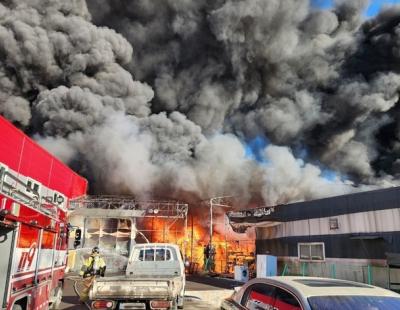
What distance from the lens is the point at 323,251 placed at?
1595 cm

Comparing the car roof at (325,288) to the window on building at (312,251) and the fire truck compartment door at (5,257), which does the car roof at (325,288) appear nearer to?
the fire truck compartment door at (5,257)

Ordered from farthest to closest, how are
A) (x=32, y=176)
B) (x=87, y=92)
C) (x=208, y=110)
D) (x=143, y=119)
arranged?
1. (x=208, y=110)
2. (x=143, y=119)
3. (x=87, y=92)
4. (x=32, y=176)

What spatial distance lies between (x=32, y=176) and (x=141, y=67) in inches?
1293

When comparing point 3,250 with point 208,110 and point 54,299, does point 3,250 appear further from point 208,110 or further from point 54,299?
point 208,110

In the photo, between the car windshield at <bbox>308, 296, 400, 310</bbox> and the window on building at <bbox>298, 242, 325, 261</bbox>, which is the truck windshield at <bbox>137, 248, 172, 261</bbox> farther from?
the window on building at <bbox>298, 242, 325, 261</bbox>

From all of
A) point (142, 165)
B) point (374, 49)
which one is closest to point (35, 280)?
point (142, 165)

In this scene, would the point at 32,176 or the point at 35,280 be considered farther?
the point at 32,176

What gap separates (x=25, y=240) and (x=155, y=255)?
5.35 m

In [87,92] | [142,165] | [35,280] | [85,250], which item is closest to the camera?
[35,280]

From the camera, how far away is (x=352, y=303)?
3.46 metres

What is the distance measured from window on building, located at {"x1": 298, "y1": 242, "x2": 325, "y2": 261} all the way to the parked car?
12500 mm

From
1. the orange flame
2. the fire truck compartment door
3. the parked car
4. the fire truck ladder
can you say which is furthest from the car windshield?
the fire truck ladder

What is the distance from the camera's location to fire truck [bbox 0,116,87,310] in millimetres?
4984

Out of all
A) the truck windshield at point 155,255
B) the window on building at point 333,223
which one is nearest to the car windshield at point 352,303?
the truck windshield at point 155,255
